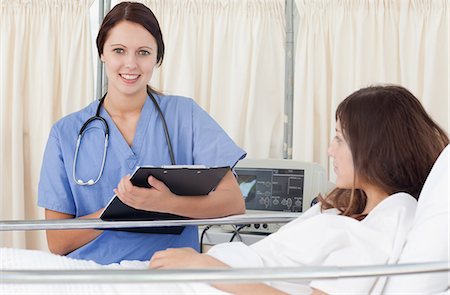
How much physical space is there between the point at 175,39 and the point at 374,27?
2.90 feet

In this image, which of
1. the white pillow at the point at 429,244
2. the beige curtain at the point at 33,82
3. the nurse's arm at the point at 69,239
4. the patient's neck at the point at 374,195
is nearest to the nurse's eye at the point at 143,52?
the nurse's arm at the point at 69,239

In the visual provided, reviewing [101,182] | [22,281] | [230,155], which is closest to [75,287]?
[22,281]

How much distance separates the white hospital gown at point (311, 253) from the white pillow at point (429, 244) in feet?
0.19

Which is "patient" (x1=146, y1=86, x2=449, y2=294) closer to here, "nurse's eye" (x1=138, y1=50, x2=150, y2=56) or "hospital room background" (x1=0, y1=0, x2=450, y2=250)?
"nurse's eye" (x1=138, y1=50, x2=150, y2=56)

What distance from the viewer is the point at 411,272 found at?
107cm

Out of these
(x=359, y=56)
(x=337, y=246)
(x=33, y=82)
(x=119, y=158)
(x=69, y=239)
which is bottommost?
(x=69, y=239)

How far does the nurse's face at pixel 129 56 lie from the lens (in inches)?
72.5

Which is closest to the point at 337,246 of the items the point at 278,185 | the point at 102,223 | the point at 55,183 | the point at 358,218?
the point at 358,218

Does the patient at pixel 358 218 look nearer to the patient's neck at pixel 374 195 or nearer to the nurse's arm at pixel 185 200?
the patient's neck at pixel 374 195

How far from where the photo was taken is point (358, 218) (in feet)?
4.99

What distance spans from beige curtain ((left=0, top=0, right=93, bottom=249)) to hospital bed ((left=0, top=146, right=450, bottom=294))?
5.56 feet

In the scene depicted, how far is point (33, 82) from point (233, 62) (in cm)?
96

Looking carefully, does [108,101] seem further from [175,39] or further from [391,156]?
Answer: [175,39]

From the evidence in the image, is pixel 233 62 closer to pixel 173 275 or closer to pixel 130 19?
pixel 130 19
